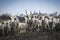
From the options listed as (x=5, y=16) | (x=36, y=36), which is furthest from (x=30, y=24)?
(x=5, y=16)

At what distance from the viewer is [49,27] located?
116 inches

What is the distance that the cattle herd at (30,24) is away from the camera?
2.83m

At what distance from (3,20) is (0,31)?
0.25 metres

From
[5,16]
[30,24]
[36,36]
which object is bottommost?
[36,36]

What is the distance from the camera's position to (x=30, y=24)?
2965 millimetres

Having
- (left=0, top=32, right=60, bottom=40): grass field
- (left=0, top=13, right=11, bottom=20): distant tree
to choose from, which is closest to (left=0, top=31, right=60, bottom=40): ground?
(left=0, top=32, right=60, bottom=40): grass field

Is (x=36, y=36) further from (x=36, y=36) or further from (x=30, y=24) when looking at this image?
(x=30, y=24)

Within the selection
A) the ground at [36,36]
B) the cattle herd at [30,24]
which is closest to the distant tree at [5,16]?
the cattle herd at [30,24]

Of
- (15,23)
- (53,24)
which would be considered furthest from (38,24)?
(15,23)

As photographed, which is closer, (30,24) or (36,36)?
(36,36)

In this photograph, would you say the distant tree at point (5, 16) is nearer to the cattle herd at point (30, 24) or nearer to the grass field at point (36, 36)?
the cattle herd at point (30, 24)

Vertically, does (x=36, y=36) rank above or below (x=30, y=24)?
below

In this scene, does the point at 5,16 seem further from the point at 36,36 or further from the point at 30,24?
the point at 36,36

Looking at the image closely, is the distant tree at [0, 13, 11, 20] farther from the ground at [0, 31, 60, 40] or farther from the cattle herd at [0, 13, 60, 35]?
the ground at [0, 31, 60, 40]
